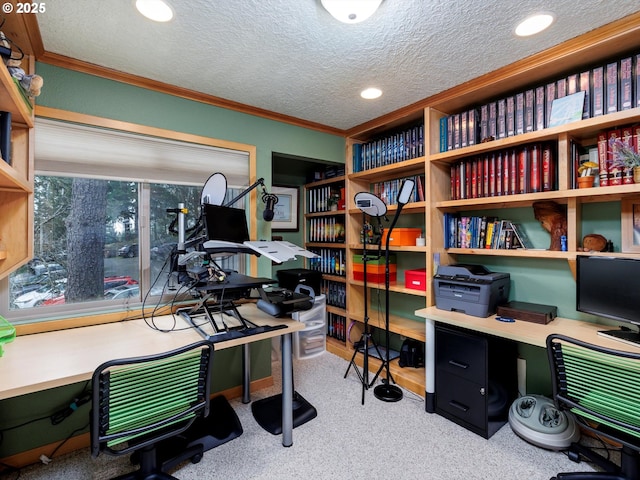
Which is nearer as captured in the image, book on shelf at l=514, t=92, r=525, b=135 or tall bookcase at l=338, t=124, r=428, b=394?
book on shelf at l=514, t=92, r=525, b=135

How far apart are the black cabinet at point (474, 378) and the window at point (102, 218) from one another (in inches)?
81.0

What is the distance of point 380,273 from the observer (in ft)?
9.61

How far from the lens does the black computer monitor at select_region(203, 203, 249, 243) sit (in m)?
1.94

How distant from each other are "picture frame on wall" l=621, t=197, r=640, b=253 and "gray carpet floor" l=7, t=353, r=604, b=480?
4.11ft

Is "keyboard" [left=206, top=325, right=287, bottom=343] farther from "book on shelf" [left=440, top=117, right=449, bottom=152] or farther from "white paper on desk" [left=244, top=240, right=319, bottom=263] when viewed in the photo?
"book on shelf" [left=440, top=117, right=449, bottom=152]

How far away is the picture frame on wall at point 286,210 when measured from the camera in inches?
142

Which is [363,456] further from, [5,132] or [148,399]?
[5,132]

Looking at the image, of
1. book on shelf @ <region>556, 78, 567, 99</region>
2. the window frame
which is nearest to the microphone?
the window frame

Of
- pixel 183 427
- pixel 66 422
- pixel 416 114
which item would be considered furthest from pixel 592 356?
pixel 66 422

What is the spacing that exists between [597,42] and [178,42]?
7.43 feet

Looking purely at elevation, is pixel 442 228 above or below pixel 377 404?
above

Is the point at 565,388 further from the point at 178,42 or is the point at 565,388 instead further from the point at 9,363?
the point at 178,42

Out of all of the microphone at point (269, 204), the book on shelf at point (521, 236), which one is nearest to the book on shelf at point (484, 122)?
the book on shelf at point (521, 236)

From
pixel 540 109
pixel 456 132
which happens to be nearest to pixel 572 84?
pixel 540 109
